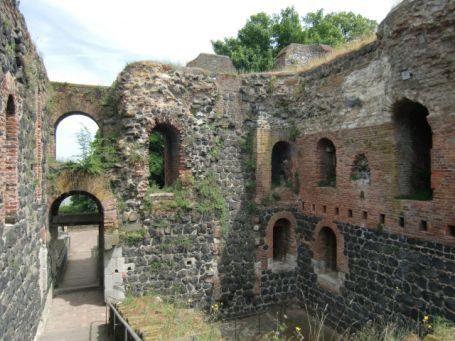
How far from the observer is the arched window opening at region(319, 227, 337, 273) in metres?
10.7

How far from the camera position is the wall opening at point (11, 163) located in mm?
5297

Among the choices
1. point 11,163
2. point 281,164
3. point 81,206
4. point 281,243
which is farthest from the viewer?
point 81,206

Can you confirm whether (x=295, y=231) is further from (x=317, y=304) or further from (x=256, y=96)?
(x=256, y=96)

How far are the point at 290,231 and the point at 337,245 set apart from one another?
6.60 feet

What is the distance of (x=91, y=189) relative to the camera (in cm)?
949

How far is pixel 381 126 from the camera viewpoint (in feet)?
28.3

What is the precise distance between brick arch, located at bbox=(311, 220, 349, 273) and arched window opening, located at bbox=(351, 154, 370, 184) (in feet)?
5.02

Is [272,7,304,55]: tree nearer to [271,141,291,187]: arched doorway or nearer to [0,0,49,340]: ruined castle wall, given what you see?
[271,141,291,187]: arched doorway

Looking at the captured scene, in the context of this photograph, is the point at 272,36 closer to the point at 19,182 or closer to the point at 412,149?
the point at 412,149

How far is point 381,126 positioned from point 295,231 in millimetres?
4462

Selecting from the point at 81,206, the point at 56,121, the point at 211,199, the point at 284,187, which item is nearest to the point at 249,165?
the point at 284,187

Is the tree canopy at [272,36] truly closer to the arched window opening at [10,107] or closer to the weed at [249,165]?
the weed at [249,165]

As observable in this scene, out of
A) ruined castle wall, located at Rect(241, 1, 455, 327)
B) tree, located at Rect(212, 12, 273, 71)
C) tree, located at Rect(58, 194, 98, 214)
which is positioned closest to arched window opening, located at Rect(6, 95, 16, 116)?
ruined castle wall, located at Rect(241, 1, 455, 327)

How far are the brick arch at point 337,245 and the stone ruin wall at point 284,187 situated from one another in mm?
43
